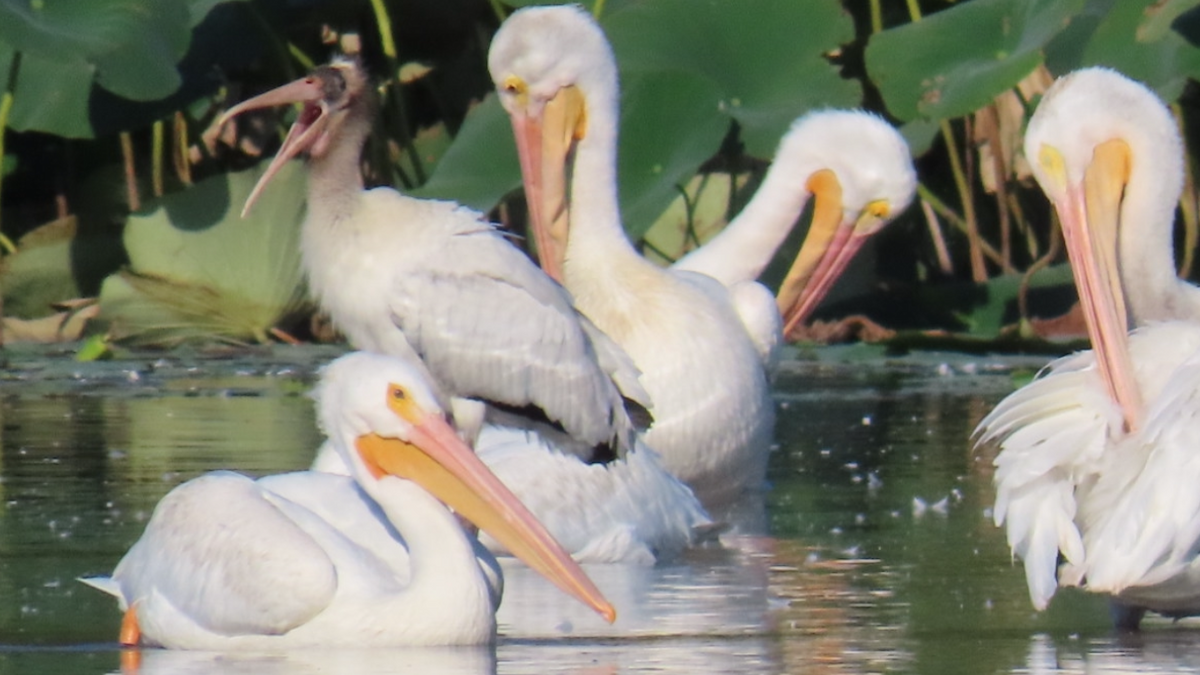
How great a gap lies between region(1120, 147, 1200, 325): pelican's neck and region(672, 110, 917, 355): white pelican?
2.47 metres

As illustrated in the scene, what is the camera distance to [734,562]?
5.58m

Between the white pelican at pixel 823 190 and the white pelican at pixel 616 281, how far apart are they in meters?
0.61

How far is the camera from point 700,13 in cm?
951

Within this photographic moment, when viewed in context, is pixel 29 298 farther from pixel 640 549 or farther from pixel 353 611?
pixel 353 611

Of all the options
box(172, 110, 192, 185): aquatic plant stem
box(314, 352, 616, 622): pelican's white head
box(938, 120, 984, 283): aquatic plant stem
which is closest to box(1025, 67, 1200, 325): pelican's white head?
box(314, 352, 616, 622): pelican's white head

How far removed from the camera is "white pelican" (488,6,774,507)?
655 cm

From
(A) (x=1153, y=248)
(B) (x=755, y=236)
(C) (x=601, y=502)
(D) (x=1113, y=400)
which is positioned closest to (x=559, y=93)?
(B) (x=755, y=236)

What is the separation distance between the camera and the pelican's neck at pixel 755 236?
25.6 feet

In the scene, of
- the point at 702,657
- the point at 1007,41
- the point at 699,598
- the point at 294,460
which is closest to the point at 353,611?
the point at 702,657

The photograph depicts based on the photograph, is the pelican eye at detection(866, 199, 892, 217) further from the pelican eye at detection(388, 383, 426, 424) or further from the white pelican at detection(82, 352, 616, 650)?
the pelican eye at detection(388, 383, 426, 424)

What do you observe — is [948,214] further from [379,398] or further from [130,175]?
[379,398]

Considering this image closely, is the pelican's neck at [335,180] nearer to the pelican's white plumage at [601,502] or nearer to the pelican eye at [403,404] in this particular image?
the pelican's white plumage at [601,502]

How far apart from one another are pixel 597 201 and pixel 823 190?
1282mm

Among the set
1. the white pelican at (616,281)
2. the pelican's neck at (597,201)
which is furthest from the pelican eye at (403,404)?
the pelican's neck at (597,201)
